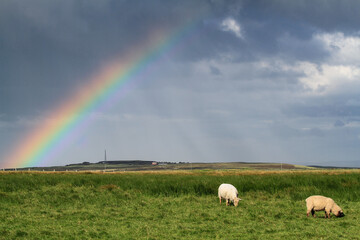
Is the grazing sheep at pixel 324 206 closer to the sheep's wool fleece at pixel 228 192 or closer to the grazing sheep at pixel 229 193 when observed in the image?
the grazing sheep at pixel 229 193

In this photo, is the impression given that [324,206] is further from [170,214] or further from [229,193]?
[170,214]

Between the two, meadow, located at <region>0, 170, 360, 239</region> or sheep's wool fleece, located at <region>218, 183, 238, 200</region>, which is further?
sheep's wool fleece, located at <region>218, 183, 238, 200</region>

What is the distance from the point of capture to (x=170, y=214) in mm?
16250

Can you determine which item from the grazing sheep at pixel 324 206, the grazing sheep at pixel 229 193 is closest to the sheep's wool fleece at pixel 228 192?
the grazing sheep at pixel 229 193

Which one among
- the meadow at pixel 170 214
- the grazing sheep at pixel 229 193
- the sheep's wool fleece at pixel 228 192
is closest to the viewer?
the meadow at pixel 170 214

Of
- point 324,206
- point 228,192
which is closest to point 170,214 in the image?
point 228,192

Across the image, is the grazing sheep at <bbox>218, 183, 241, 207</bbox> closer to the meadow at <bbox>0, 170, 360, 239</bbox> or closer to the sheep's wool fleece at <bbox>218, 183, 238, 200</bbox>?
the sheep's wool fleece at <bbox>218, 183, 238, 200</bbox>

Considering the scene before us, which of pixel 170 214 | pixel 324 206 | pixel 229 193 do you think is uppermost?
pixel 229 193

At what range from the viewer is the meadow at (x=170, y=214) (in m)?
12.5

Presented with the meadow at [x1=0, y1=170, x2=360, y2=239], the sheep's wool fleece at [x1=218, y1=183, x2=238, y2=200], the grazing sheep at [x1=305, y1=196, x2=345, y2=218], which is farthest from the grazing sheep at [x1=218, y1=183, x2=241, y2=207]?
the grazing sheep at [x1=305, y1=196, x2=345, y2=218]

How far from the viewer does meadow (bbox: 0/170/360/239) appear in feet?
40.9

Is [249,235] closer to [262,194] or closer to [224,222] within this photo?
[224,222]

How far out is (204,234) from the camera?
1231cm

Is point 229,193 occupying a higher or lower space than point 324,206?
higher
